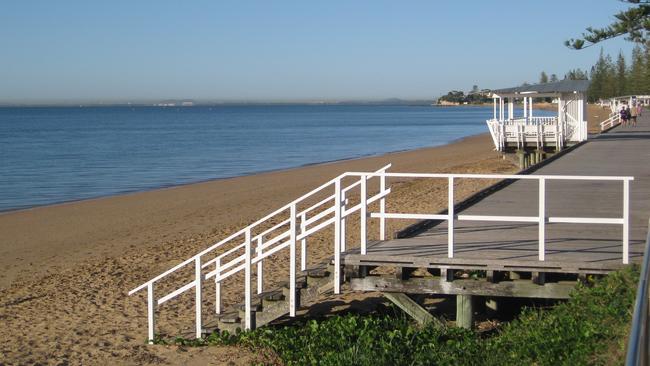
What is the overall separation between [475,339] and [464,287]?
0.52 meters

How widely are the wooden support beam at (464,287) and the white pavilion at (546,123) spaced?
2340 cm

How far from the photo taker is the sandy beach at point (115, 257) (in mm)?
9789

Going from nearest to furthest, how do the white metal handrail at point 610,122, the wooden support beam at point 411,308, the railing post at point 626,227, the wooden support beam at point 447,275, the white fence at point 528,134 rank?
the railing post at point 626,227, the wooden support beam at point 447,275, the wooden support beam at point 411,308, the white fence at point 528,134, the white metal handrail at point 610,122

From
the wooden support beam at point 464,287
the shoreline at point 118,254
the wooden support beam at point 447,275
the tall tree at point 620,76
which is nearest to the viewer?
the wooden support beam at point 464,287

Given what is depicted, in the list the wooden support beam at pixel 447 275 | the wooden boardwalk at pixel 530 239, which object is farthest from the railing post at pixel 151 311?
the wooden support beam at pixel 447 275

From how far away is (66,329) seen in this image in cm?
1070

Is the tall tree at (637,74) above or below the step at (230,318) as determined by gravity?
above

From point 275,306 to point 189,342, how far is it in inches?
39.1

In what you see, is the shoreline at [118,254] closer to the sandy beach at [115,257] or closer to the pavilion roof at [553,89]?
the sandy beach at [115,257]

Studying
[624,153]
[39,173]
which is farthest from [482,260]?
[39,173]

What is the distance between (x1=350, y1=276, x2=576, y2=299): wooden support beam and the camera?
27.6ft

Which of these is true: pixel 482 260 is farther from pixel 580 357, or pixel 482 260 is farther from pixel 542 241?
pixel 580 357

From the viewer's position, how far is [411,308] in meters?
9.18

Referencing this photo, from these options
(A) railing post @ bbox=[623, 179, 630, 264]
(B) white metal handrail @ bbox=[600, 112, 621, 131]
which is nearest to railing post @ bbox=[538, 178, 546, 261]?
(A) railing post @ bbox=[623, 179, 630, 264]
